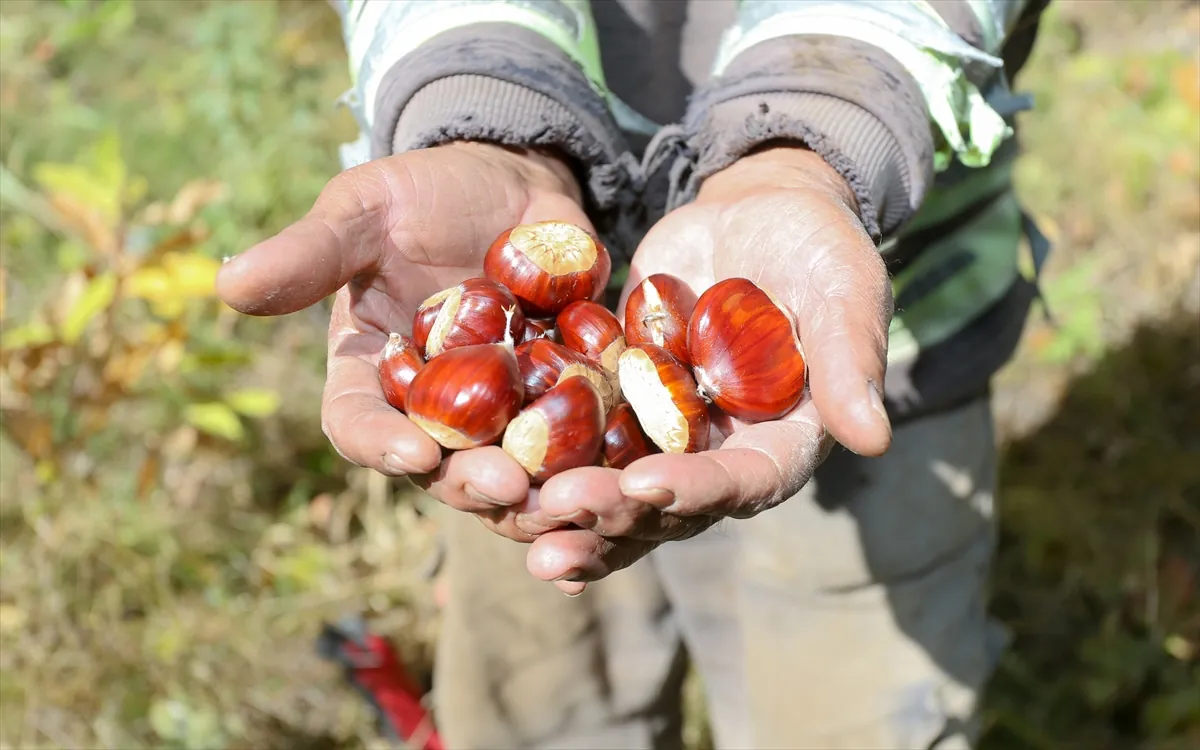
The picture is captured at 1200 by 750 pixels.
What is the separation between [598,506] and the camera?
1.09m

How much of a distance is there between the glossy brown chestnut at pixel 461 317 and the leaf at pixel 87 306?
1.28 meters

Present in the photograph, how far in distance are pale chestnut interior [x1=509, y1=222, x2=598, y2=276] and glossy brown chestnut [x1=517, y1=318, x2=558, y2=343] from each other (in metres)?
0.13

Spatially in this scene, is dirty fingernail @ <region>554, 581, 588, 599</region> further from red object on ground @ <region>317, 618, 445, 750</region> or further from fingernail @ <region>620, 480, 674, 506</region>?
red object on ground @ <region>317, 618, 445, 750</region>

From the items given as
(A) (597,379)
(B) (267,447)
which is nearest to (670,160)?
(A) (597,379)

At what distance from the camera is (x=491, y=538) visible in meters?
1.96

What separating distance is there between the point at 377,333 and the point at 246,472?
67.8 inches

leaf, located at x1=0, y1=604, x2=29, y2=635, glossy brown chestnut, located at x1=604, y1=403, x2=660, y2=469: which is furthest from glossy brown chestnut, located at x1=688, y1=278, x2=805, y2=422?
leaf, located at x1=0, y1=604, x2=29, y2=635

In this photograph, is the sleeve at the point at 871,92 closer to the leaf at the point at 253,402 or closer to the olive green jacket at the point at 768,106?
the olive green jacket at the point at 768,106

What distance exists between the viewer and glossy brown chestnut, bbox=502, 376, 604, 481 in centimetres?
125

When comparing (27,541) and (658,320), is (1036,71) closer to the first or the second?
(658,320)

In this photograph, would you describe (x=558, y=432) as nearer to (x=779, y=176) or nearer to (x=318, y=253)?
(x=318, y=253)

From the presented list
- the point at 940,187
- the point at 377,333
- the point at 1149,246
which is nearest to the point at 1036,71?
the point at 1149,246

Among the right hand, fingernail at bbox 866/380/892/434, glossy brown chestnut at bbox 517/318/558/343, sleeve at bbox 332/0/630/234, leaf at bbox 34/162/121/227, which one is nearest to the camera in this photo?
fingernail at bbox 866/380/892/434

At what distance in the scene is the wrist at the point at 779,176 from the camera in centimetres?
138
